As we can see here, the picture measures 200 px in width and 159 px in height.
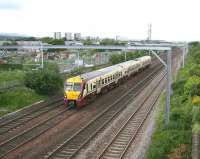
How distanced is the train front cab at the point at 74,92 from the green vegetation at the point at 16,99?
441 centimetres

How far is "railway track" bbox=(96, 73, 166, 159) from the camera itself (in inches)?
761

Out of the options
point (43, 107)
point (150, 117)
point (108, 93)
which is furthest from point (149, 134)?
point (108, 93)

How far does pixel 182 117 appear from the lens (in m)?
22.8

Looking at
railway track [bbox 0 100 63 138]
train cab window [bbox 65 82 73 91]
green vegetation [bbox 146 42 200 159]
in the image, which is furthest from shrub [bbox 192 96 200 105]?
railway track [bbox 0 100 63 138]

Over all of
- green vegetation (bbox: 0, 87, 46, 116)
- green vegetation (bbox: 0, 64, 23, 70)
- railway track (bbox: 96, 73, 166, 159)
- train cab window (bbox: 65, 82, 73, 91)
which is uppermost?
train cab window (bbox: 65, 82, 73, 91)

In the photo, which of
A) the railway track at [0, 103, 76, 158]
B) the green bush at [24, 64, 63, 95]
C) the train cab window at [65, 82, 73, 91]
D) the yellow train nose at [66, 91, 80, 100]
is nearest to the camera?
the railway track at [0, 103, 76, 158]

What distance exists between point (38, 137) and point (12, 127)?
3128 mm

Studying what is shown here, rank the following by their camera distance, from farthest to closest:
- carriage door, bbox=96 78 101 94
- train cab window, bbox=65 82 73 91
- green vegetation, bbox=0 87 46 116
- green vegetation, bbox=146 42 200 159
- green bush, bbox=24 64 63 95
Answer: green bush, bbox=24 64 63 95 < carriage door, bbox=96 78 101 94 < green vegetation, bbox=0 87 46 116 < train cab window, bbox=65 82 73 91 < green vegetation, bbox=146 42 200 159

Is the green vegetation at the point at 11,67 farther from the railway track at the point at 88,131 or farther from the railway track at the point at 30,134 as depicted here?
the railway track at the point at 30,134

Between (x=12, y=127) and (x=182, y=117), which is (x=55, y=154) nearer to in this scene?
(x=12, y=127)

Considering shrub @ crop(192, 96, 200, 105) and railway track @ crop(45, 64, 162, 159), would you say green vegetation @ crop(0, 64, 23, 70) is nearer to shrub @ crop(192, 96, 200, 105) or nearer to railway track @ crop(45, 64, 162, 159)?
railway track @ crop(45, 64, 162, 159)

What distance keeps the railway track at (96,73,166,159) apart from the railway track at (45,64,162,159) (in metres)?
1.46

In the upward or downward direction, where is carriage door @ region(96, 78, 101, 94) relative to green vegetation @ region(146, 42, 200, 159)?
upward

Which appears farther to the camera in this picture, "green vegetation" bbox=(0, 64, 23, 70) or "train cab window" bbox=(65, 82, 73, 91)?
"green vegetation" bbox=(0, 64, 23, 70)
